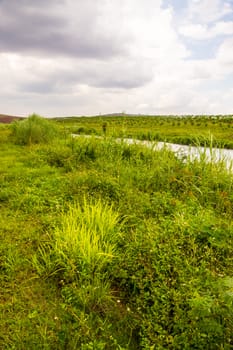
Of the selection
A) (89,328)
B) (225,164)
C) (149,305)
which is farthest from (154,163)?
(89,328)

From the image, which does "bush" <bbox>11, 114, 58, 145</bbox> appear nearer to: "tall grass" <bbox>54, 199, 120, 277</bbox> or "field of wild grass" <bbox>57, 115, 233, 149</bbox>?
"field of wild grass" <bbox>57, 115, 233, 149</bbox>

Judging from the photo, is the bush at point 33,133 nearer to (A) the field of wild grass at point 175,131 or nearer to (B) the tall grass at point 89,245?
(A) the field of wild grass at point 175,131

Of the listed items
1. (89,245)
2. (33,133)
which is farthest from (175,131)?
(89,245)

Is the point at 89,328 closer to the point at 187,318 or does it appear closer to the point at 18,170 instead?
the point at 187,318

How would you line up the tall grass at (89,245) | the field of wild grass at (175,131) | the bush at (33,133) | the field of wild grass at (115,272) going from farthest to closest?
the bush at (33,133) < the field of wild grass at (175,131) < the tall grass at (89,245) < the field of wild grass at (115,272)

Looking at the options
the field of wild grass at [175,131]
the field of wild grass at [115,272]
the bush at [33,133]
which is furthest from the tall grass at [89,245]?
the bush at [33,133]

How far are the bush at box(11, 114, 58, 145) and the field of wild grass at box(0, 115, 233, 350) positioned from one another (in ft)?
23.3

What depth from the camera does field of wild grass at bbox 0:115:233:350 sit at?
8.19ft

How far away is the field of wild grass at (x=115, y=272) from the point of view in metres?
2.50

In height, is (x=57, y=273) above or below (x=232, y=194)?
below

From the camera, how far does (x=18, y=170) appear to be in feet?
25.0

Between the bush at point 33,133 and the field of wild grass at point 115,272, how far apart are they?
709 centimetres

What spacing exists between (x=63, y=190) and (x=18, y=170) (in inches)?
89.4

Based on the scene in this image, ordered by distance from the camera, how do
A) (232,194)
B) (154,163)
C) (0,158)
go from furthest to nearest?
(0,158) < (154,163) < (232,194)
